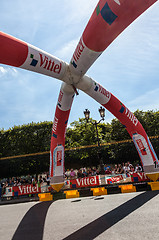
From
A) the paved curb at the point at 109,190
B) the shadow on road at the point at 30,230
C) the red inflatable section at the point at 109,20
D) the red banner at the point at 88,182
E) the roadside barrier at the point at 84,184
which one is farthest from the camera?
the red banner at the point at 88,182

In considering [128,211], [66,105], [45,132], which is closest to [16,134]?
[45,132]

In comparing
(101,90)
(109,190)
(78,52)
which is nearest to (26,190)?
(109,190)

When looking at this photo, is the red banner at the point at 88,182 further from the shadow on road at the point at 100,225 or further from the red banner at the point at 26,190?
the shadow on road at the point at 100,225

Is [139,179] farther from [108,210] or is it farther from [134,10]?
[134,10]

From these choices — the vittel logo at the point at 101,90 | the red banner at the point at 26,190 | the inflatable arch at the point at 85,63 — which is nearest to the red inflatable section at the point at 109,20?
the inflatable arch at the point at 85,63

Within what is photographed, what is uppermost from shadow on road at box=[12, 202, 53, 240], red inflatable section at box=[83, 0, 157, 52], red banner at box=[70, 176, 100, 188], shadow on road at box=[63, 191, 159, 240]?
red inflatable section at box=[83, 0, 157, 52]

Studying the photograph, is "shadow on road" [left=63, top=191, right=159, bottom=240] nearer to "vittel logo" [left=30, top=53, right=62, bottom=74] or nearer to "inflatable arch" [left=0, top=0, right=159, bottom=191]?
"inflatable arch" [left=0, top=0, right=159, bottom=191]

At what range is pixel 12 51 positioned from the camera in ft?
21.1

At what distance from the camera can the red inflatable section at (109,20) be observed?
543cm

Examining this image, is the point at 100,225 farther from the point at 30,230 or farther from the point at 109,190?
the point at 109,190

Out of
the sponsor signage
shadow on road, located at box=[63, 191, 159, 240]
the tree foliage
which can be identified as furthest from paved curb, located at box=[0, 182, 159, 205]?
the tree foliage

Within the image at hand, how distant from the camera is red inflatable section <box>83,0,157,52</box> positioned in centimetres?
543

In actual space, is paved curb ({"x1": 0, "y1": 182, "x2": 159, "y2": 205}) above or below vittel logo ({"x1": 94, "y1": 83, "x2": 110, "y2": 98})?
below

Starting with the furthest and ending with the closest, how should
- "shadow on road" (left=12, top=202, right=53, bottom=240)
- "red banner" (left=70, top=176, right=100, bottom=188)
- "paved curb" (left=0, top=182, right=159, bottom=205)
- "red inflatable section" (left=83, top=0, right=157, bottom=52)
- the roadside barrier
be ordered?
1. "red banner" (left=70, top=176, right=100, bottom=188)
2. the roadside barrier
3. "paved curb" (left=0, top=182, right=159, bottom=205)
4. "red inflatable section" (left=83, top=0, right=157, bottom=52)
5. "shadow on road" (left=12, top=202, right=53, bottom=240)
